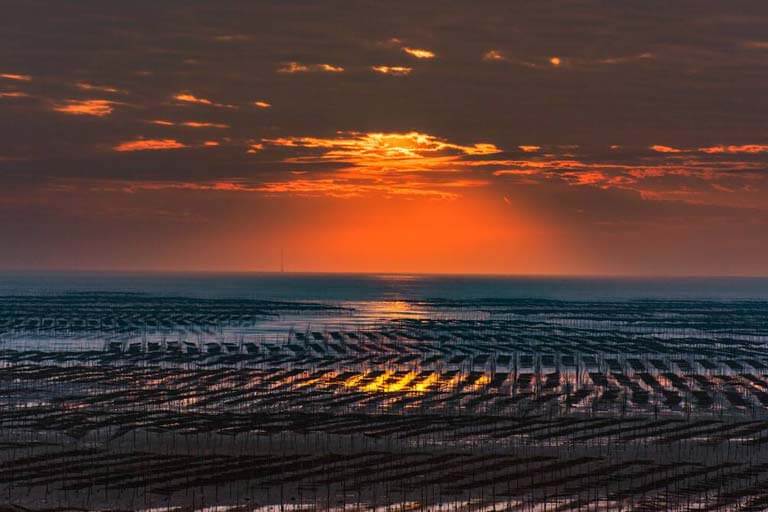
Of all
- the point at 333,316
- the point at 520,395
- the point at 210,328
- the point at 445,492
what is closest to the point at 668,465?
the point at 445,492

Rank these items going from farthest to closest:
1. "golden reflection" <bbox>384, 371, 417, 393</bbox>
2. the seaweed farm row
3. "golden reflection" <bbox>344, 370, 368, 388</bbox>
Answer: "golden reflection" <bbox>344, 370, 368, 388</bbox>
"golden reflection" <bbox>384, 371, 417, 393</bbox>
the seaweed farm row

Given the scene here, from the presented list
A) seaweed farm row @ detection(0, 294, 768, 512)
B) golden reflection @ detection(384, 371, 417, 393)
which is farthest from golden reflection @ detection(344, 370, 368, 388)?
golden reflection @ detection(384, 371, 417, 393)

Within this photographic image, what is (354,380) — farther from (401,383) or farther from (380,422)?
(380,422)

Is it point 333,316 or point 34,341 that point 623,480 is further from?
point 333,316

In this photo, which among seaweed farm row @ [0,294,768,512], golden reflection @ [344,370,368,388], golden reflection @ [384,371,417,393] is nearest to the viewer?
seaweed farm row @ [0,294,768,512]

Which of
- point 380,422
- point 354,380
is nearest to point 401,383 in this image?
point 354,380

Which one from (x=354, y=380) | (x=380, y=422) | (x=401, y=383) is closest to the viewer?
(x=380, y=422)

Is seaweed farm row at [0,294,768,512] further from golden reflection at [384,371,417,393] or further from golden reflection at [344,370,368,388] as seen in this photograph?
golden reflection at [384,371,417,393]

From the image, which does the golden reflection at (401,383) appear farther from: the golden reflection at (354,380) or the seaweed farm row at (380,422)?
the golden reflection at (354,380)

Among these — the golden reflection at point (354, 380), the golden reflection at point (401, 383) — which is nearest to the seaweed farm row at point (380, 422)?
the golden reflection at point (354, 380)
